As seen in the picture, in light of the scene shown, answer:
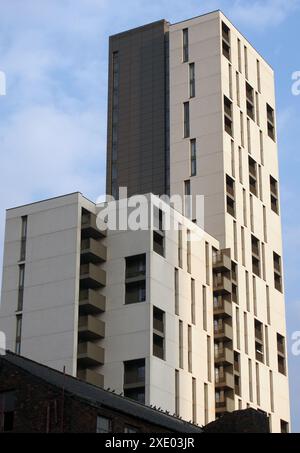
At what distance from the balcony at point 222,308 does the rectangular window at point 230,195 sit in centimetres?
1279

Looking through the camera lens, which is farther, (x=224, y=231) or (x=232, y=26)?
(x=232, y=26)

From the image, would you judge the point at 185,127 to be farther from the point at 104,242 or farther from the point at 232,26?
the point at 104,242

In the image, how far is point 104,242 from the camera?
4611 inches

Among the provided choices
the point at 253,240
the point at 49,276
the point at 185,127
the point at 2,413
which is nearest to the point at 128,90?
the point at 185,127

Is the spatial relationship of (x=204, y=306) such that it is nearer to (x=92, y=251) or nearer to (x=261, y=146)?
(x=92, y=251)

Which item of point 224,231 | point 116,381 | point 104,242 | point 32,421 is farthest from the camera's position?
point 224,231

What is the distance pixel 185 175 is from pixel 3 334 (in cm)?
3304

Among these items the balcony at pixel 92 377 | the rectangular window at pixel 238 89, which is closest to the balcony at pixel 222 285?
the balcony at pixel 92 377

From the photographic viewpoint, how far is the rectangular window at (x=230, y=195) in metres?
131

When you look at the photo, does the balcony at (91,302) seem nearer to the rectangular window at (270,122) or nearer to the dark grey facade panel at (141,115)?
the dark grey facade panel at (141,115)

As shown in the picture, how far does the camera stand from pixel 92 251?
113875 mm

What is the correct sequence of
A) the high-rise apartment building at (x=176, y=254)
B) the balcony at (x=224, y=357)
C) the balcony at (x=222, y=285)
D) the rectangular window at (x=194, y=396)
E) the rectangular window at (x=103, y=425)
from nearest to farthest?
the rectangular window at (x=103, y=425) → the high-rise apartment building at (x=176, y=254) → the rectangular window at (x=194, y=396) → the balcony at (x=224, y=357) → the balcony at (x=222, y=285)

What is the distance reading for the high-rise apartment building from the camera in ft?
365

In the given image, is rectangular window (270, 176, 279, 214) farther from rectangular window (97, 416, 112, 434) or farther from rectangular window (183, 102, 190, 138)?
rectangular window (97, 416, 112, 434)
